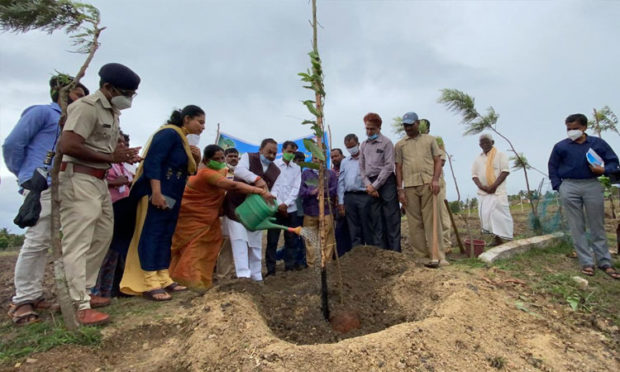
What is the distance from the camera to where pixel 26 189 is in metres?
2.64

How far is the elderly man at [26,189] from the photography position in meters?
2.62

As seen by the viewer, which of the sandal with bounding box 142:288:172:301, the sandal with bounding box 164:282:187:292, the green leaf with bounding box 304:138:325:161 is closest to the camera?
the green leaf with bounding box 304:138:325:161

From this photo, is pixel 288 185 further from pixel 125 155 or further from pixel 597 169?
pixel 597 169

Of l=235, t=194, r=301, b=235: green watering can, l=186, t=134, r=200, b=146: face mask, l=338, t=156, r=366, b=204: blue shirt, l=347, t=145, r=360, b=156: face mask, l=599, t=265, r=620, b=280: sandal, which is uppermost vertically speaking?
l=186, t=134, r=200, b=146: face mask

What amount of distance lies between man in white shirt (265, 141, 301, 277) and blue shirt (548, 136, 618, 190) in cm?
319

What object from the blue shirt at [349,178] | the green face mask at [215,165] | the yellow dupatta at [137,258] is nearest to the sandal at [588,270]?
the blue shirt at [349,178]

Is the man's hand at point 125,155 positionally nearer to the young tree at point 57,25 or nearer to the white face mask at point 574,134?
the young tree at point 57,25

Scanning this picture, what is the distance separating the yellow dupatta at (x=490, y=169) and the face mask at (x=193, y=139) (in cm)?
427

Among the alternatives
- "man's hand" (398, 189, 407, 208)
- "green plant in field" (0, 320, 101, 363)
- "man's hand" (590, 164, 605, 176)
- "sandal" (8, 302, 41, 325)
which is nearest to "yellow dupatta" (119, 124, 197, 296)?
"sandal" (8, 302, 41, 325)

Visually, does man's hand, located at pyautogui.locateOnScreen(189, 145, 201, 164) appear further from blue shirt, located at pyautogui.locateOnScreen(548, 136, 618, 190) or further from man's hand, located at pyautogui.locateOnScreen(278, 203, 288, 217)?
blue shirt, located at pyautogui.locateOnScreen(548, 136, 618, 190)

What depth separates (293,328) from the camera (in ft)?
7.83

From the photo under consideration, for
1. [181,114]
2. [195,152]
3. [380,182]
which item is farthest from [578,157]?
[181,114]

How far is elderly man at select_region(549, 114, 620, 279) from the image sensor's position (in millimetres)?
3936

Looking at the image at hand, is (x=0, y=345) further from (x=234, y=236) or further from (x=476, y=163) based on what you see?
(x=476, y=163)
